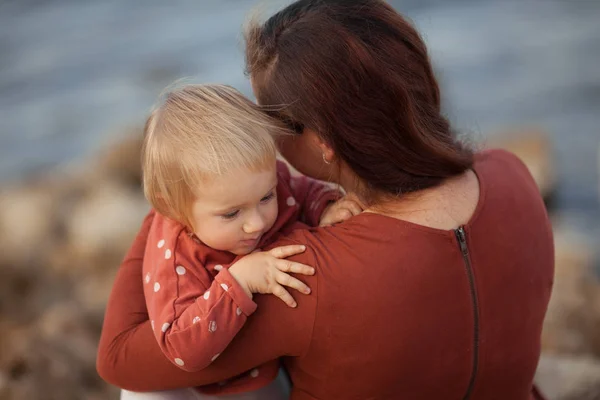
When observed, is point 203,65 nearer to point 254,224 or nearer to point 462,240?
point 254,224

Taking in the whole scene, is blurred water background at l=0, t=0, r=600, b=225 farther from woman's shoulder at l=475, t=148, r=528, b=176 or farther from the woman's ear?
the woman's ear

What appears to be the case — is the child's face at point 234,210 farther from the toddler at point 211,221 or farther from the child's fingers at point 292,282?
the child's fingers at point 292,282

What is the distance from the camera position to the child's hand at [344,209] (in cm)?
191

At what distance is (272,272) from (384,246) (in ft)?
0.85

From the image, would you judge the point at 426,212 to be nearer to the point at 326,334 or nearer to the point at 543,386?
the point at 326,334

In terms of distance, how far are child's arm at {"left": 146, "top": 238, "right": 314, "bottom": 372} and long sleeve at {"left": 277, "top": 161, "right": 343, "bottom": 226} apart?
13.8 inches

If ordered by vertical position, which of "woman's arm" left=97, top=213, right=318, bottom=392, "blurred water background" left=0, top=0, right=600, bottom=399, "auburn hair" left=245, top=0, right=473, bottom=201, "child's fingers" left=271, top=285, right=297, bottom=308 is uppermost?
"auburn hair" left=245, top=0, right=473, bottom=201

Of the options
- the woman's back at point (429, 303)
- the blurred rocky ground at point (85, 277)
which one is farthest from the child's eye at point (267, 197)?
the blurred rocky ground at point (85, 277)

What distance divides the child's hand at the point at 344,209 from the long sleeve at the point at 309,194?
0.35 feet

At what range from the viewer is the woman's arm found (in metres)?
1.70

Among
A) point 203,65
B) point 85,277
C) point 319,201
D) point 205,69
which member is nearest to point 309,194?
point 319,201

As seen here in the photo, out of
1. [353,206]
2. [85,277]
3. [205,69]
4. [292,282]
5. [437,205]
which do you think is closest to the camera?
[292,282]

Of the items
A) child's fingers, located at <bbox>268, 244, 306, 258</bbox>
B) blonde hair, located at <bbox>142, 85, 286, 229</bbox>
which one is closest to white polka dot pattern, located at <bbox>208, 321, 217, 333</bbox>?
child's fingers, located at <bbox>268, 244, 306, 258</bbox>

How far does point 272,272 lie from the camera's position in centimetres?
172
